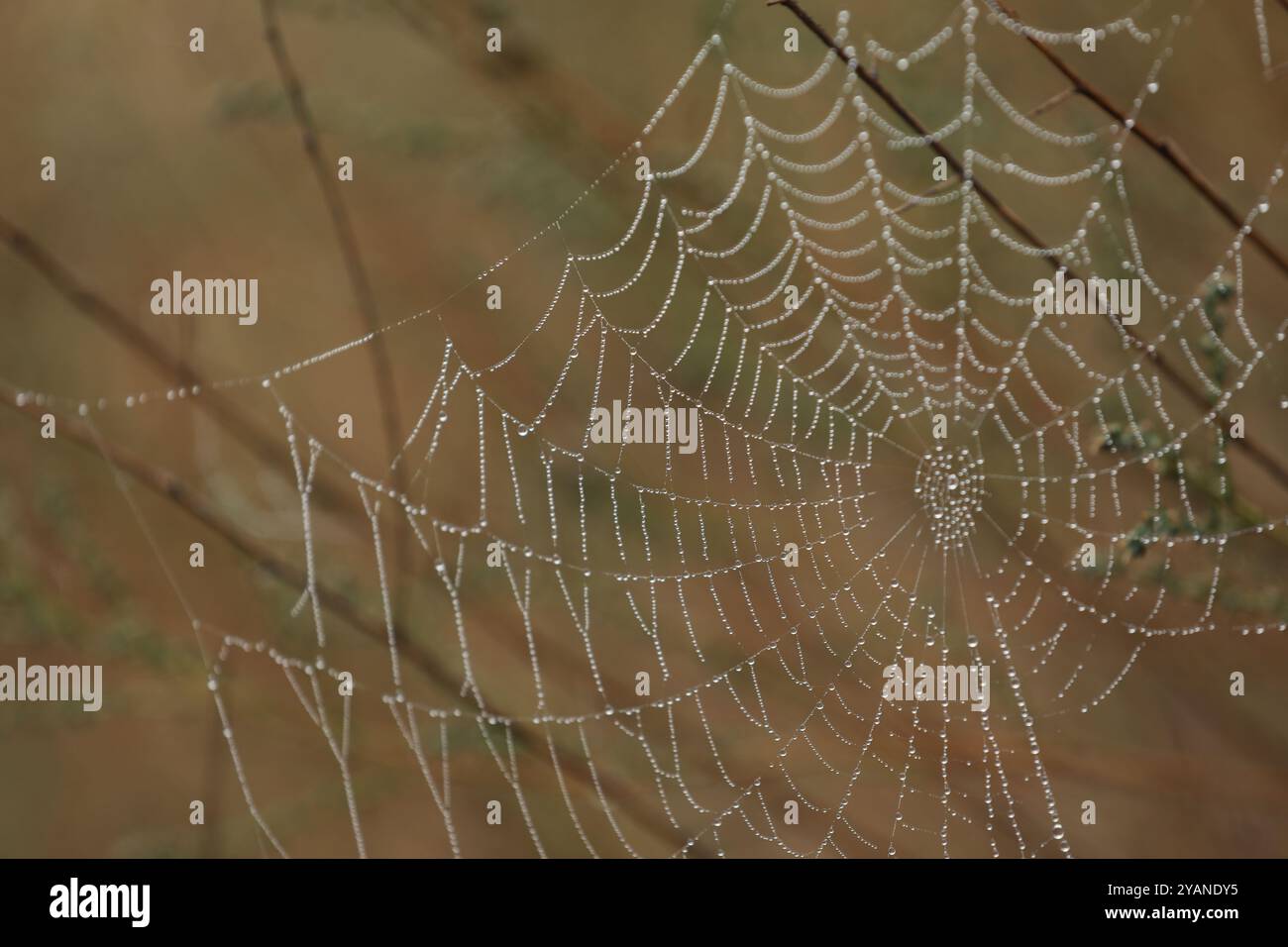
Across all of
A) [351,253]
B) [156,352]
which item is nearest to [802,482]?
[351,253]

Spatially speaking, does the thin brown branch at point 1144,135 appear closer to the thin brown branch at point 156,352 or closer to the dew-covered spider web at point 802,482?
the dew-covered spider web at point 802,482

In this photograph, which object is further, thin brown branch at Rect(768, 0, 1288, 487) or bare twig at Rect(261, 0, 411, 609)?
bare twig at Rect(261, 0, 411, 609)

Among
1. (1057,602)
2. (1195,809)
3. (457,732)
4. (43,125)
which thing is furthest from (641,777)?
(43,125)

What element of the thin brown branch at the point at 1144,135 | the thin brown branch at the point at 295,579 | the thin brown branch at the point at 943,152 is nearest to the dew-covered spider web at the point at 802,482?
the thin brown branch at the point at 295,579

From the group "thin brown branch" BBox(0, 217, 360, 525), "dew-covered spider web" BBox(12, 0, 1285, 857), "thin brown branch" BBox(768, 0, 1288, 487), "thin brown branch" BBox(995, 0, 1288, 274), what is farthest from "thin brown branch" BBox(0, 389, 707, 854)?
"thin brown branch" BBox(995, 0, 1288, 274)

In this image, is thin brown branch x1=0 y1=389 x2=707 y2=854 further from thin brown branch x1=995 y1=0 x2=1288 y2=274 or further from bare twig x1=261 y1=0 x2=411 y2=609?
thin brown branch x1=995 y1=0 x2=1288 y2=274

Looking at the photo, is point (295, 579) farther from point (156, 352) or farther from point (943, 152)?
point (943, 152)

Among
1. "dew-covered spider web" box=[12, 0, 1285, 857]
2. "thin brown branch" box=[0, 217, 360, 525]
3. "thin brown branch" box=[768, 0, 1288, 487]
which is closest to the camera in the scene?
"thin brown branch" box=[768, 0, 1288, 487]
